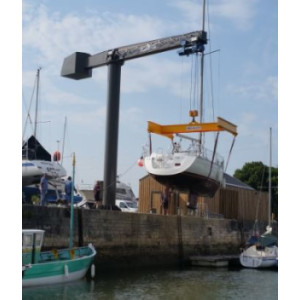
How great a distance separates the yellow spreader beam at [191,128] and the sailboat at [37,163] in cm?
352

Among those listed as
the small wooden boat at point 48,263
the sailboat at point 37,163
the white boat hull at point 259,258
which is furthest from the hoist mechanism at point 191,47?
the white boat hull at point 259,258

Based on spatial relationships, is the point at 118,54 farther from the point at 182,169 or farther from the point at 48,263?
the point at 48,263

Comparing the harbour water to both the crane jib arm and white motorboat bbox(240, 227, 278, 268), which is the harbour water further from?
the crane jib arm

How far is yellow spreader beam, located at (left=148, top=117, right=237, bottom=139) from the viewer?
53.5ft

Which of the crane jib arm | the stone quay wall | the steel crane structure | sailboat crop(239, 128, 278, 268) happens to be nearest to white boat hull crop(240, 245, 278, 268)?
sailboat crop(239, 128, 278, 268)

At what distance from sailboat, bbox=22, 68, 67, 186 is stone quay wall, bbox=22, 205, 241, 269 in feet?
7.34

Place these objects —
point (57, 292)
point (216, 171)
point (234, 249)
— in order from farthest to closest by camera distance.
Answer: point (234, 249), point (216, 171), point (57, 292)

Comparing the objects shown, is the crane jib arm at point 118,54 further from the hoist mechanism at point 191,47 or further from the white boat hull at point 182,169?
the white boat hull at point 182,169

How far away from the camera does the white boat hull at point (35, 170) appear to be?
1552cm

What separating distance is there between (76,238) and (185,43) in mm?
6525

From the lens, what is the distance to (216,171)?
2002cm
